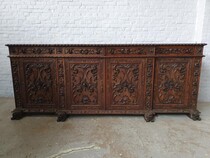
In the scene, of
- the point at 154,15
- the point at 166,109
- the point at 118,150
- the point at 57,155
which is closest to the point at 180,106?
the point at 166,109

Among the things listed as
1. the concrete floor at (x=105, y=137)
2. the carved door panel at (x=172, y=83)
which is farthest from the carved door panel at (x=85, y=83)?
the carved door panel at (x=172, y=83)

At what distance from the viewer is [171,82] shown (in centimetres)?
239

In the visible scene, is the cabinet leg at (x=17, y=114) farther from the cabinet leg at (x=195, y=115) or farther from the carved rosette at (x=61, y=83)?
the cabinet leg at (x=195, y=115)

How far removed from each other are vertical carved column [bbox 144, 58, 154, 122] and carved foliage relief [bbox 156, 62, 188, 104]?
11 cm

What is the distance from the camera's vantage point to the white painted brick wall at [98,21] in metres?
2.88

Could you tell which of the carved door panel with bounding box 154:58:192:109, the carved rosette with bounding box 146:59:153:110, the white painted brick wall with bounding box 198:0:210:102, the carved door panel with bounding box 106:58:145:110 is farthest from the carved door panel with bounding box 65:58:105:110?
the white painted brick wall with bounding box 198:0:210:102

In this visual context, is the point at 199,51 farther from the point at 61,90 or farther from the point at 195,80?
the point at 61,90

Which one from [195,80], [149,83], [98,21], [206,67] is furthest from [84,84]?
[206,67]

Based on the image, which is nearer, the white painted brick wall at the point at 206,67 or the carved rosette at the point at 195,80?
the carved rosette at the point at 195,80

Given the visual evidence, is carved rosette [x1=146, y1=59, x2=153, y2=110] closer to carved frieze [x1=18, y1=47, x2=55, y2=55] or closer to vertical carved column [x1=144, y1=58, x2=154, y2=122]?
vertical carved column [x1=144, y1=58, x2=154, y2=122]

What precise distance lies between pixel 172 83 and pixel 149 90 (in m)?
0.34

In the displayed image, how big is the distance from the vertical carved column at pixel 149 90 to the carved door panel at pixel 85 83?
62 cm

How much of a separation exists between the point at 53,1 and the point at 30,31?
654mm

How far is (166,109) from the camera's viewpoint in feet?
8.10
